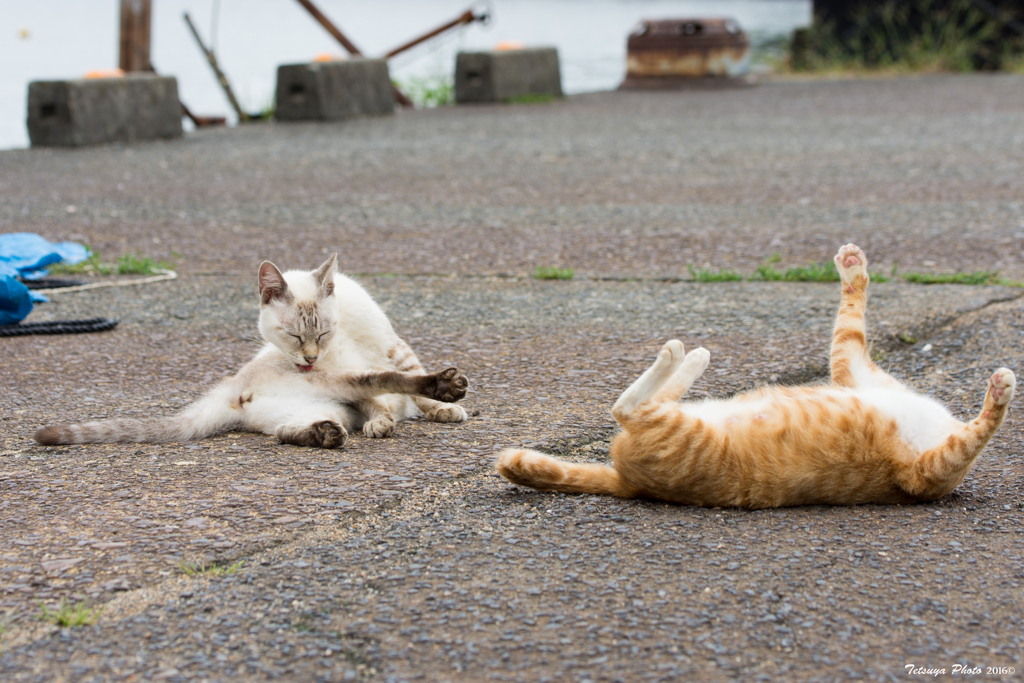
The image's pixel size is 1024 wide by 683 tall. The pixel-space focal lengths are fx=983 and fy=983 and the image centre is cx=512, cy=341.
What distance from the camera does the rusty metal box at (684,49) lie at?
1519 centimetres

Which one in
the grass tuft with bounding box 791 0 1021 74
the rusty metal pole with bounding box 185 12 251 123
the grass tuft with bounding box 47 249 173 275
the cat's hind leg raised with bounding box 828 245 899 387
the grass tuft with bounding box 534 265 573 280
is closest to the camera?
the cat's hind leg raised with bounding box 828 245 899 387

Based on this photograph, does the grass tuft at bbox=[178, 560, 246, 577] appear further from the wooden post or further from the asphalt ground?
the wooden post

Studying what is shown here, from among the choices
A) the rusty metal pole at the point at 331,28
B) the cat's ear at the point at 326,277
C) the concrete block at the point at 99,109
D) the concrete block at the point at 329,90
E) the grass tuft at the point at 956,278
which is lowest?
the grass tuft at the point at 956,278

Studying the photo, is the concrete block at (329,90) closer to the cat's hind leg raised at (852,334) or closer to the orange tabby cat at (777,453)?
the cat's hind leg raised at (852,334)

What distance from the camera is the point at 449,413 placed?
3465 mm

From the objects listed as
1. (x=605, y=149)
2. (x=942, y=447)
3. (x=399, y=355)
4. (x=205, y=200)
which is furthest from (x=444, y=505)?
(x=605, y=149)

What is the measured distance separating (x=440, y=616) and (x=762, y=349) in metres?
2.37

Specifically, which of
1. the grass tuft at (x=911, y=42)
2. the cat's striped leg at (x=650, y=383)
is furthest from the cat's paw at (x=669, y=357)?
the grass tuft at (x=911, y=42)

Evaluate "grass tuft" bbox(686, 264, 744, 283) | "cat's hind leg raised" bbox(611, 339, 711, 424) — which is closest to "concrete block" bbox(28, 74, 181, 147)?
"grass tuft" bbox(686, 264, 744, 283)

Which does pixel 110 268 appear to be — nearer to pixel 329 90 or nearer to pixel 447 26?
pixel 329 90

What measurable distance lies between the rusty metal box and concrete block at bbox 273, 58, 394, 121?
494 cm

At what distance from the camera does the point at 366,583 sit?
233cm

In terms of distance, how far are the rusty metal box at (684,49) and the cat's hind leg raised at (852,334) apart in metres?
12.4

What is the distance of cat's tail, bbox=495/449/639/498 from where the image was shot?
2.79 m
